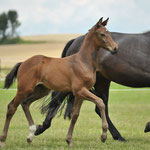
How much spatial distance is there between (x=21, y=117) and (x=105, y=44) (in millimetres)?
5669

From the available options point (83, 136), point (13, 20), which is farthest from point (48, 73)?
point (13, 20)

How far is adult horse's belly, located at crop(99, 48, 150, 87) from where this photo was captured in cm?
700

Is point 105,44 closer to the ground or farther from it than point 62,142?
farther from it

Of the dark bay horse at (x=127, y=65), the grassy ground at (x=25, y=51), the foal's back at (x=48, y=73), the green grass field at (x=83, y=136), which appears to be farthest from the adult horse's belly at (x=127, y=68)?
the grassy ground at (x=25, y=51)

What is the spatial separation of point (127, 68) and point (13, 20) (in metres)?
62.3

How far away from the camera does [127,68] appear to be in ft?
23.2

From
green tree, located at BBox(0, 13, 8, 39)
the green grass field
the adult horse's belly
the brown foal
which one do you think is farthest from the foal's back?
green tree, located at BBox(0, 13, 8, 39)

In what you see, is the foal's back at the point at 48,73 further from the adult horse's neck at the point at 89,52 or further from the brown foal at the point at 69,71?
the adult horse's neck at the point at 89,52

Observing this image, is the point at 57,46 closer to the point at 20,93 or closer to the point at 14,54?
the point at 14,54

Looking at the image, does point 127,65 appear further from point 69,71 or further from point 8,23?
point 8,23

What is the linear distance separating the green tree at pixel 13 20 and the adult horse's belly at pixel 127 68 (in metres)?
54.9

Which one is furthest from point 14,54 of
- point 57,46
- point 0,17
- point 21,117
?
point 21,117

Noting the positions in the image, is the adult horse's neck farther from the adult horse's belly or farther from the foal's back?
the adult horse's belly

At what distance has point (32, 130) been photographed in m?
6.08
